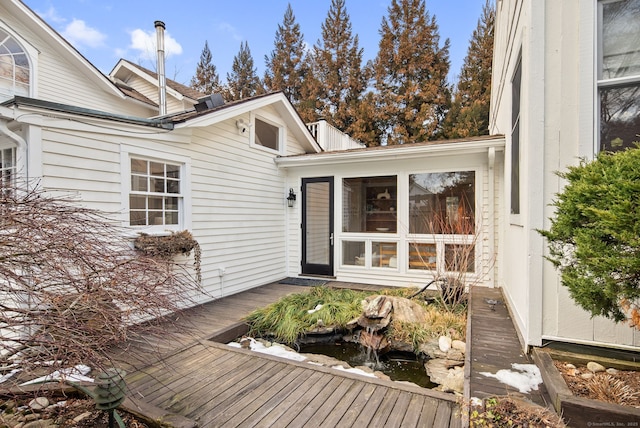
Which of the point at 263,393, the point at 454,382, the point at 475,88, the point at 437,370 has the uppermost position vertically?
the point at 475,88

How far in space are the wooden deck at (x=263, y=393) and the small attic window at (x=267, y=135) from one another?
14.8 ft

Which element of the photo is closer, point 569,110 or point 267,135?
point 569,110

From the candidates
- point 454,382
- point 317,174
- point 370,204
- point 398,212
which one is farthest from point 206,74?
point 454,382

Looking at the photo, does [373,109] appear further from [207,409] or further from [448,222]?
[207,409]

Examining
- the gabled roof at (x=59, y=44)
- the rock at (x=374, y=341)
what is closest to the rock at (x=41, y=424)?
the rock at (x=374, y=341)

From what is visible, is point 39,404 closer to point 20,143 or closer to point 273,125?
point 20,143

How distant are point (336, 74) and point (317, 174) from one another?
1210 cm

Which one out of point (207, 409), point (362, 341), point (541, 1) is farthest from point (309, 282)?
point (541, 1)

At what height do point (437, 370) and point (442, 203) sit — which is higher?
point (442, 203)

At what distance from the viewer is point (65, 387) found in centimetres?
232

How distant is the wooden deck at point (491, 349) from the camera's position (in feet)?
7.15

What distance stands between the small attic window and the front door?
106 centimetres

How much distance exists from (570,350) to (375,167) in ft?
14.8

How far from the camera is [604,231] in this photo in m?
1.55
